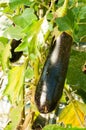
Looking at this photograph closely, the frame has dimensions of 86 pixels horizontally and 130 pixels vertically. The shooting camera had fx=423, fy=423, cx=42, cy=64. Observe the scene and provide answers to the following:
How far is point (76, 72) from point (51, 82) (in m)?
0.37

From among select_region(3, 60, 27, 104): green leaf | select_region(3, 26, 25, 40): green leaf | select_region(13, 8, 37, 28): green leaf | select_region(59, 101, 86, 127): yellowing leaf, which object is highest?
select_region(13, 8, 37, 28): green leaf

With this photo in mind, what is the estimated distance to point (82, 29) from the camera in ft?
3.54

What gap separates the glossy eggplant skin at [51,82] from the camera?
88 cm

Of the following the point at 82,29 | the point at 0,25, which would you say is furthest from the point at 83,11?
the point at 0,25

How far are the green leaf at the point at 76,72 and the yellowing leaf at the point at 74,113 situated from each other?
3.3 inches

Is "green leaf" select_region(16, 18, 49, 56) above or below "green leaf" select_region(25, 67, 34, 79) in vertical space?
above

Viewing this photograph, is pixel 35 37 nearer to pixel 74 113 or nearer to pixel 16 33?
pixel 16 33

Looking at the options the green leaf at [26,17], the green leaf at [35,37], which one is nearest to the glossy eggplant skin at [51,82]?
the green leaf at [35,37]

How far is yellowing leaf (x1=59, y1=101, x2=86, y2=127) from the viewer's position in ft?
3.77

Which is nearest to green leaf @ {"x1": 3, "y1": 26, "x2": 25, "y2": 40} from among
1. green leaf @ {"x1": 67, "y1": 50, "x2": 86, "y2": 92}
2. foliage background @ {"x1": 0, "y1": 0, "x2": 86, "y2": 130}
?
foliage background @ {"x1": 0, "y1": 0, "x2": 86, "y2": 130}

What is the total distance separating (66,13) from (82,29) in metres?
0.14

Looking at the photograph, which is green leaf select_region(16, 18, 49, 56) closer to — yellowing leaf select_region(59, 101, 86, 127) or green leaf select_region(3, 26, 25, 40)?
green leaf select_region(3, 26, 25, 40)

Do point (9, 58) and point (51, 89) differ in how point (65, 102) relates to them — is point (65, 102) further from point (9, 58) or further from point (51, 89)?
point (51, 89)

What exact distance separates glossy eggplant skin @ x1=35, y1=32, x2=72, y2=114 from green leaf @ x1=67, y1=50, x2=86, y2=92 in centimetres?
33
